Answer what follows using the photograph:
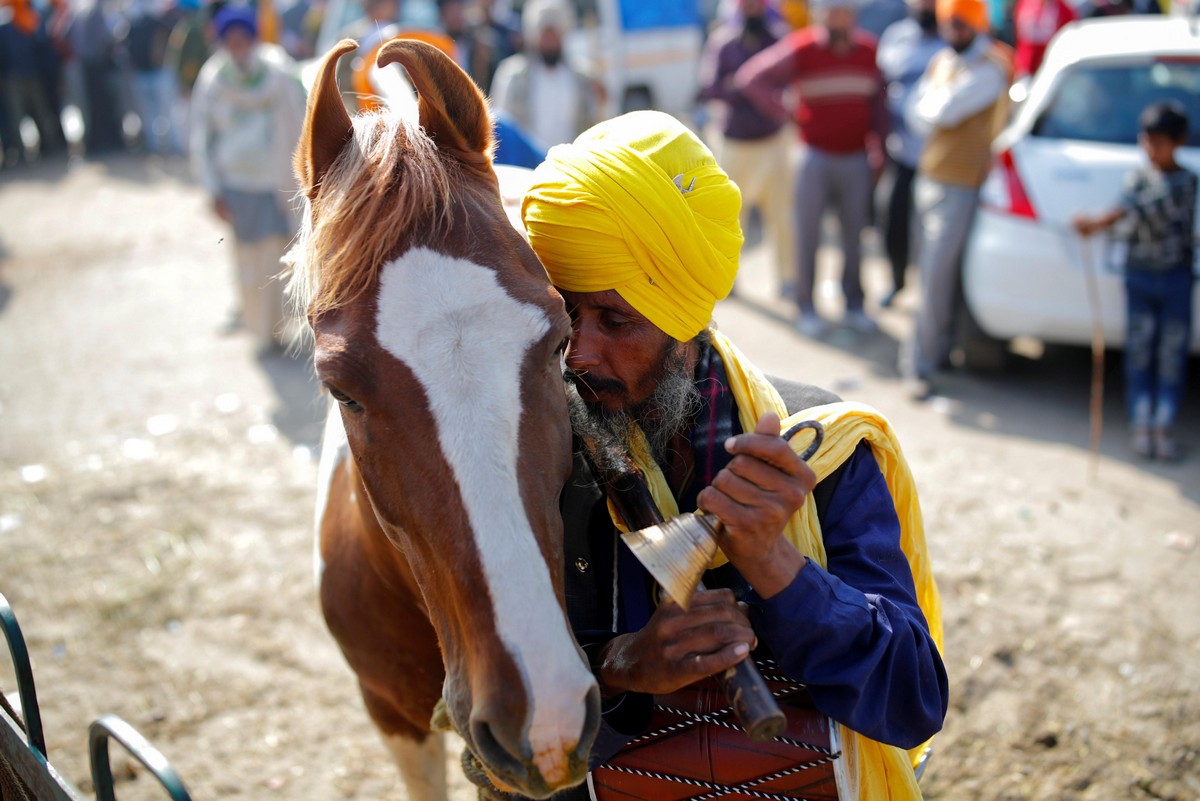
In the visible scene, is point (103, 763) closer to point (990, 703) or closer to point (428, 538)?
point (428, 538)

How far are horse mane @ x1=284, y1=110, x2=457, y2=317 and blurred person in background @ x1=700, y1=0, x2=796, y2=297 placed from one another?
6981 millimetres

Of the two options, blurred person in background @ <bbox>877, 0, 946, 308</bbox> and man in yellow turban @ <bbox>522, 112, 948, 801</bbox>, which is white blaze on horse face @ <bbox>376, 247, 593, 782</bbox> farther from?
blurred person in background @ <bbox>877, 0, 946, 308</bbox>

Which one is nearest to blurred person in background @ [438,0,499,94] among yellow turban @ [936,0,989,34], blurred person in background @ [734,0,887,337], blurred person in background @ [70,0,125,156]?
blurred person in background @ [734,0,887,337]

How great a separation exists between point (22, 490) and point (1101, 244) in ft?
21.8

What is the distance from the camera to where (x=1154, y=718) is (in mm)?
3574

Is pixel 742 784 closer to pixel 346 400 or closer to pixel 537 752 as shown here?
pixel 537 752

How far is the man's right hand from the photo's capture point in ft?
4.88

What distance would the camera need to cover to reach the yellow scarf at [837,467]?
69.6 inches

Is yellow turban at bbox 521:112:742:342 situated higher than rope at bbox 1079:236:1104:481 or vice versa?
yellow turban at bbox 521:112:742:342

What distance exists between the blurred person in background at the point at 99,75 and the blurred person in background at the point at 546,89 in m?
9.94

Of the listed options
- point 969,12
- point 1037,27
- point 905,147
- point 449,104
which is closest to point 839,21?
point 969,12

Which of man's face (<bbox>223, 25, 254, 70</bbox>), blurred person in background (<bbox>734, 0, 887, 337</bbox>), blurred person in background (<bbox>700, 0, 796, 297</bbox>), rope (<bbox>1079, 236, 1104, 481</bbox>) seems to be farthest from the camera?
blurred person in background (<bbox>700, 0, 796, 297</bbox>)

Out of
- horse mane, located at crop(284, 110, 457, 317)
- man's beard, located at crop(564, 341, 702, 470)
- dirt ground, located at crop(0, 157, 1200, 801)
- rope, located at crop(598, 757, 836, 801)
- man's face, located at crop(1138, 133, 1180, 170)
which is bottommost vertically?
dirt ground, located at crop(0, 157, 1200, 801)

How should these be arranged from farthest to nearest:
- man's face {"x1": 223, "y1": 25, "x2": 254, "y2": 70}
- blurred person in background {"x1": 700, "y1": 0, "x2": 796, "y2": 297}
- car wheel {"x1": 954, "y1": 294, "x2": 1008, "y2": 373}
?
blurred person in background {"x1": 700, "y1": 0, "x2": 796, "y2": 297} → man's face {"x1": 223, "y1": 25, "x2": 254, "y2": 70} → car wheel {"x1": 954, "y1": 294, "x2": 1008, "y2": 373}
